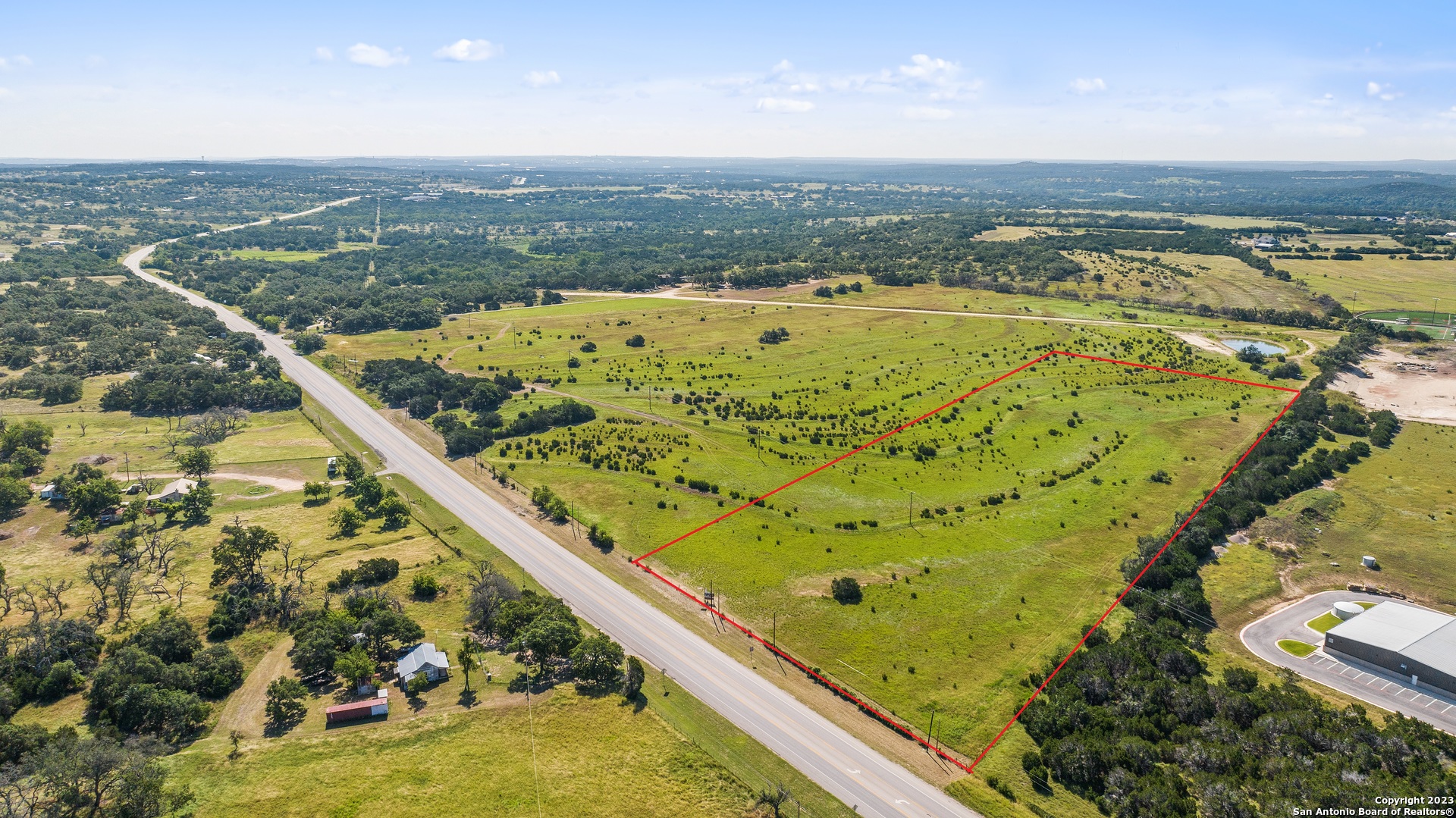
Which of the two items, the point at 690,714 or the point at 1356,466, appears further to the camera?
the point at 1356,466

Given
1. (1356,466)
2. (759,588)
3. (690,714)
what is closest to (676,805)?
(690,714)

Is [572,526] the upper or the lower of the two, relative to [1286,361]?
lower

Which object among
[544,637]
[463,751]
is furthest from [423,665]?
[544,637]

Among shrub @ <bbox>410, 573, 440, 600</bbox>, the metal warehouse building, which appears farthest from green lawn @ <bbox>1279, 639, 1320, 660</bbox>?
shrub @ <bbox>410, 573, 440, 600</bbox>

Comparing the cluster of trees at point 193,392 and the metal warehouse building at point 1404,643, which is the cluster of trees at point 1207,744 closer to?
the metal warehouse building at point 1404,643

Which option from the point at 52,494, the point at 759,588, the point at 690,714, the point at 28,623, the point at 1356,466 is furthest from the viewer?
the point at 1356,466

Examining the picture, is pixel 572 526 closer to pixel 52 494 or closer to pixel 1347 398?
pixel 52 494
